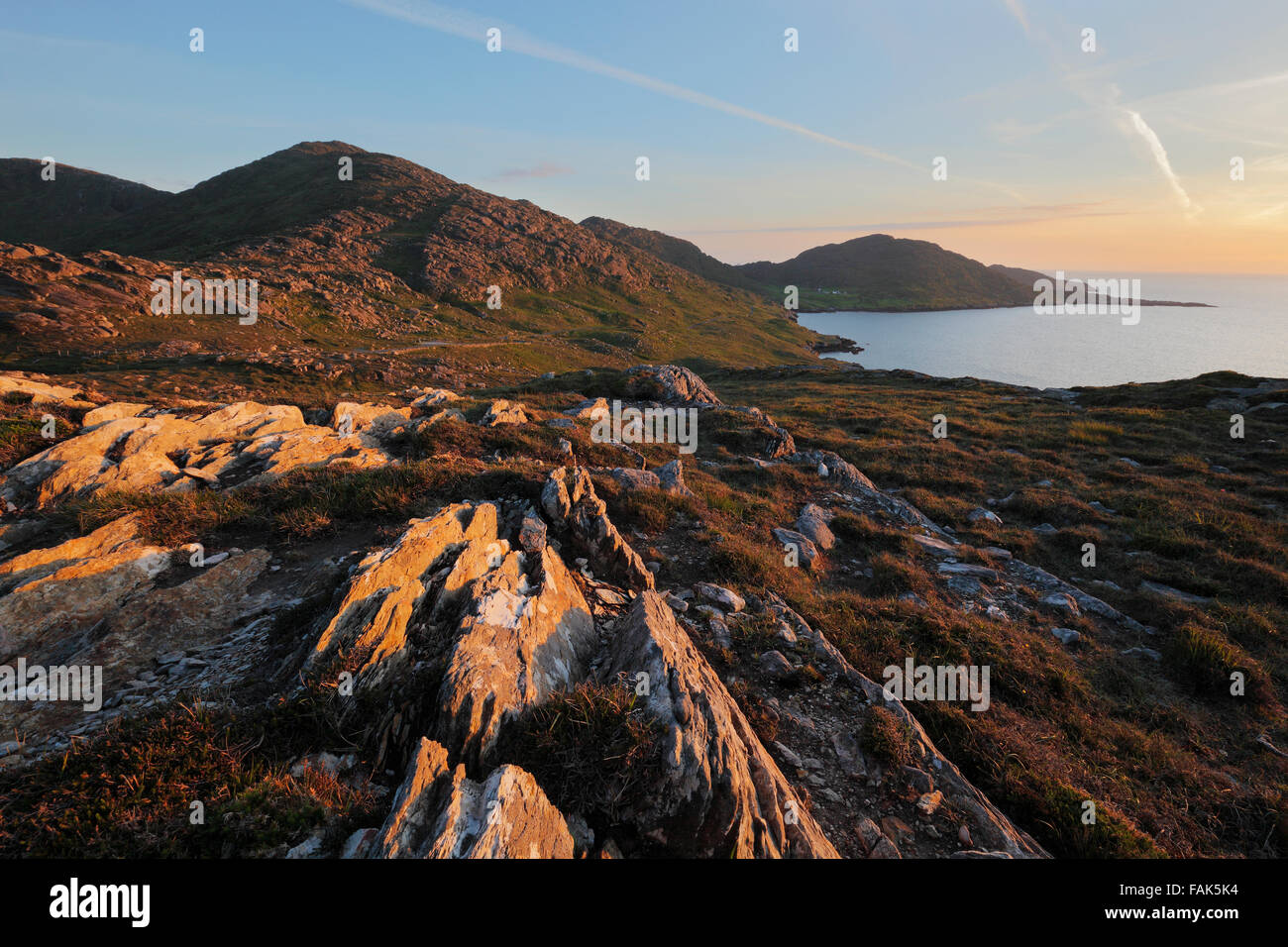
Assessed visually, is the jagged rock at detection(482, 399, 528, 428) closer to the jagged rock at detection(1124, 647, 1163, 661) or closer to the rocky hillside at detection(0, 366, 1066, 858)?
the rocky hillside at detection(0, 366, 1066, 858)

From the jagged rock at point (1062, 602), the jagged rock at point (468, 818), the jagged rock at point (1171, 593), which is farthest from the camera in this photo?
the jagged rock at point (1171, 593)

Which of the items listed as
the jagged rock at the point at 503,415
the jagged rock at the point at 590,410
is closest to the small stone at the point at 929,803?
the jagged rock at the point at 503,415

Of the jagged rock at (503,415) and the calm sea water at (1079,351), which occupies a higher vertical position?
the calm sea water at (1079,351)

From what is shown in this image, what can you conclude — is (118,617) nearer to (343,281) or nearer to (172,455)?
(172,455)

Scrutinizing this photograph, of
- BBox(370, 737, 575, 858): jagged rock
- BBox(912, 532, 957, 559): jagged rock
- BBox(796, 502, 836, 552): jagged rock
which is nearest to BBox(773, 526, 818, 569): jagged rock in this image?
BBox(796, 502, 836, 552): jagged rock

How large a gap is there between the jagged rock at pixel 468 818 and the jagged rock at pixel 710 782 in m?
1.01

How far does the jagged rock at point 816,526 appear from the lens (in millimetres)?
15082

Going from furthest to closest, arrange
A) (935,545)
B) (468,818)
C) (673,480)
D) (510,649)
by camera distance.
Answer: (673,480) → (935,545) → (510,649) → (468,818)

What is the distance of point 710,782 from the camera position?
5023mm

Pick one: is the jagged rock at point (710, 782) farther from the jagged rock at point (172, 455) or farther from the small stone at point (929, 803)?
the jagged rock at point (172, 455)

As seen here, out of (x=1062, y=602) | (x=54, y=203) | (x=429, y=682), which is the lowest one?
(x=1062, y=602)

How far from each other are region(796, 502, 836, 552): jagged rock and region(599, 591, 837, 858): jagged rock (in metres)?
9.50

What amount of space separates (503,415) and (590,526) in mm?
12414

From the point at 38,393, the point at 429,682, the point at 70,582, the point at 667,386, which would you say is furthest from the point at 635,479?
the point at 667,386
